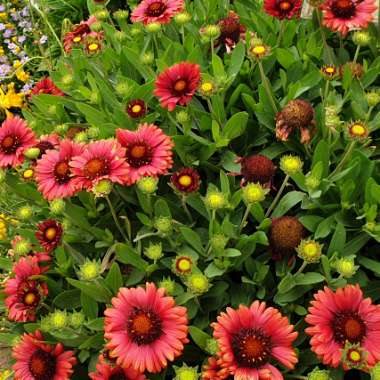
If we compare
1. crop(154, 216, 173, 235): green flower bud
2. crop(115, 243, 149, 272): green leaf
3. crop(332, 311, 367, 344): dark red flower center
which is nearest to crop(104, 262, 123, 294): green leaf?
crop(115, 243, 149, 272): green leaf

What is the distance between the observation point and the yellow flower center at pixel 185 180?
1.59m

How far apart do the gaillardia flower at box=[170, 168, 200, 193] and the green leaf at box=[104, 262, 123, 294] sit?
0.30 meters

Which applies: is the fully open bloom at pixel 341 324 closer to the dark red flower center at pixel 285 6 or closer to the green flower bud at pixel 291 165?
the green flower bud at pixel 291 165

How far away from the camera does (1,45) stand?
13.3 ft

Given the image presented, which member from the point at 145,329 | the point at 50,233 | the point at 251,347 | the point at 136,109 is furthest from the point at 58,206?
the point at 251,347

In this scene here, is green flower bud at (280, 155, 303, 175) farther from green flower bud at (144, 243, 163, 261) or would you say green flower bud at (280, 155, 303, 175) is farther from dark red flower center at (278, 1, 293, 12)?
dark red flower center at (278, 1, 293, 12)

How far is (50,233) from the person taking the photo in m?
1.67

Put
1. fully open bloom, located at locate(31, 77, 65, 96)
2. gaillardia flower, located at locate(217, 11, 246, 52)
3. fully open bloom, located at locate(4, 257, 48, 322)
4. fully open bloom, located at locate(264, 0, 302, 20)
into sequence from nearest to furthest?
fully open bloom, located at locate(4, 257, 48, 322) → fully open bloom, located at locate(264, 0, 302, 20) → gaillardia flower, located at locate(217, 11, 246, 52) → fully open bloom, located at locate(31, 77, 65, 96)

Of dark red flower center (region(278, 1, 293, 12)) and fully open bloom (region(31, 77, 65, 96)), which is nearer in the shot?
dark red flower center (region(278, 1, 293, 12))

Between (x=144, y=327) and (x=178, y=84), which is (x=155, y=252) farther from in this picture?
(x=178, y=84)

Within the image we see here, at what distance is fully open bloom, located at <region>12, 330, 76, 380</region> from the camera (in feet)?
4.99

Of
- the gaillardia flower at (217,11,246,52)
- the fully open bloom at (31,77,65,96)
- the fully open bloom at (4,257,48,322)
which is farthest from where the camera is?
the fully open bloom at (31,77,65,96)

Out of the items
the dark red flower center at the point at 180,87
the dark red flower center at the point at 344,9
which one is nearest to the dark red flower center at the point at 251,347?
the dark red flower center at the point at 180,87

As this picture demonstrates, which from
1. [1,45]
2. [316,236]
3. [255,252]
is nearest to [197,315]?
[255,252]
